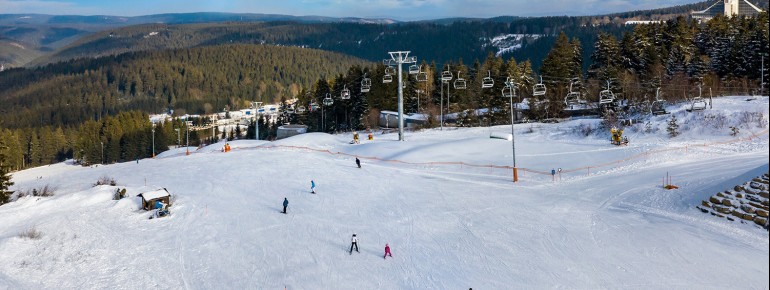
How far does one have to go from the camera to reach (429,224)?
23219mm

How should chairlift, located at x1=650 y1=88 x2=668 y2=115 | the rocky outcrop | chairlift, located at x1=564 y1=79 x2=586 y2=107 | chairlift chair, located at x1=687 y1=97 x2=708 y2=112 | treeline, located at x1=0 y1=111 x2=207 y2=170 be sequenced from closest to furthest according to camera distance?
the rocky outcrop < chairlift chair, located at x1=687 y1=97 x2=708 y2=112 < chairlift, located at x1=564 y1=79 x2=586 y2=107 < chairlift, located at x1=650 y1=88 x2=668 y2=115 < treeline, located at x1=0 y1=111 x2=207 y2=170

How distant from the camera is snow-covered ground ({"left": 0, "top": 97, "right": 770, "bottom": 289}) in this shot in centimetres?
1772

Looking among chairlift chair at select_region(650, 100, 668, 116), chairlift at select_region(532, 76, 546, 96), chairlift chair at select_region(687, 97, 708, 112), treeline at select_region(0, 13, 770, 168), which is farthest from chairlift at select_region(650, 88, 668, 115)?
chairlift at select_region(532, 76, 546, 96)

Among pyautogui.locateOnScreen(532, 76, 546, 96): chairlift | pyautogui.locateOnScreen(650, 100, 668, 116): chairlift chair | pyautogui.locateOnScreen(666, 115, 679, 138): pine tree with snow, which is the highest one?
pyautogui.locateOnScreen(532, 76, 546, 96): chairlift

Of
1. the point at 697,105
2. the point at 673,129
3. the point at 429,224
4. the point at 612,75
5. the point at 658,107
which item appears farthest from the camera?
the point at 612,75

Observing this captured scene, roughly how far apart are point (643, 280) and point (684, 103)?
33082 mm

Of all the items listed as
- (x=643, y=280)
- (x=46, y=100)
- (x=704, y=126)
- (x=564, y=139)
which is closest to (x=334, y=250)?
(x=643, y=280)

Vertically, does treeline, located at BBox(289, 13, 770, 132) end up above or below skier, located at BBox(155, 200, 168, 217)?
above

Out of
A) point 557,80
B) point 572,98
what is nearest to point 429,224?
point 572,98

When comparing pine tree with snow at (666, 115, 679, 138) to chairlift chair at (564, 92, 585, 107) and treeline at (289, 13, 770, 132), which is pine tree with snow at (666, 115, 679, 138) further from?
treeline at (289, 13, 770, 132)

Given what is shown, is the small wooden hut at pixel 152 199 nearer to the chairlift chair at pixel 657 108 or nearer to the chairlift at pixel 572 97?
the chairlift at pixel 572 97

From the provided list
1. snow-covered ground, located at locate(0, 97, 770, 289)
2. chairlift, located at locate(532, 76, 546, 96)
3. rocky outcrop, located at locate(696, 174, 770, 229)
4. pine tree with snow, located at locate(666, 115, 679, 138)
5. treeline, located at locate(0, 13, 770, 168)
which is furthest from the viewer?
treeline, located at locate(0, 13, 770, 168)

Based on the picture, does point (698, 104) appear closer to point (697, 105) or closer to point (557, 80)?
point (697, 105)

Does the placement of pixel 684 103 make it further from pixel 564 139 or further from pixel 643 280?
pixel 643 280
